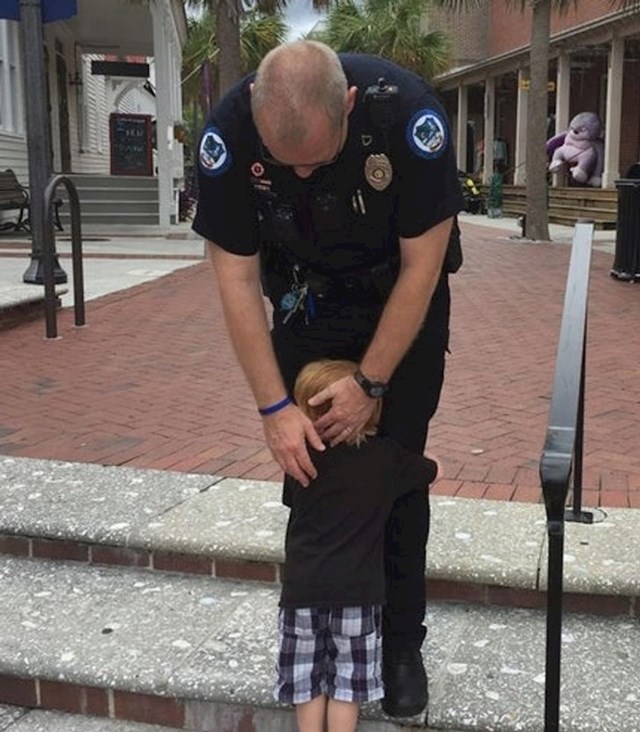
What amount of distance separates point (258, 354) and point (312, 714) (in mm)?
842

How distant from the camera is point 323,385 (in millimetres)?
2148

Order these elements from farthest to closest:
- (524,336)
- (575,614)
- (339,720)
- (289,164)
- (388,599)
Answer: (524,336), (575,614), (388,599), (339,720), (289,164)

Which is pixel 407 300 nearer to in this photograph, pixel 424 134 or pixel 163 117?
pixel 424 134

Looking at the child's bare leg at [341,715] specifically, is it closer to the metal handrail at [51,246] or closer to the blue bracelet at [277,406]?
the blue bracelet at [277,406]

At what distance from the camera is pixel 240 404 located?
16.0ft

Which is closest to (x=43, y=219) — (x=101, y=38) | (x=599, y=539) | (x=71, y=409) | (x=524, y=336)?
(x=71, y=409)

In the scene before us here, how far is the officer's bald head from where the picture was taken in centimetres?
186

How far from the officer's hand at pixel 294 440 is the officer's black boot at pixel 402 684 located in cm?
58

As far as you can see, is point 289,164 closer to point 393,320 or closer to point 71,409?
point 393,320

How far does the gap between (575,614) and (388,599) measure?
81 cm

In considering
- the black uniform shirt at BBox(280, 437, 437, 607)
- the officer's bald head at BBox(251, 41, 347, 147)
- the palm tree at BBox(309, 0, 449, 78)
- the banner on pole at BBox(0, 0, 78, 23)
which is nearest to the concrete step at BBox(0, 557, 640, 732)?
the black uniform shirt at BBox(280, 437, 437, 607)

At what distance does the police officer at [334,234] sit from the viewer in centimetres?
193

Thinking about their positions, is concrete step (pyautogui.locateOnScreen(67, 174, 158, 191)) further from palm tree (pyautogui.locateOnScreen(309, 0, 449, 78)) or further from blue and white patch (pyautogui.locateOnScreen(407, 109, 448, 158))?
palm tree (pyautogui.locateOnScreen(309, 0, 449, 78))

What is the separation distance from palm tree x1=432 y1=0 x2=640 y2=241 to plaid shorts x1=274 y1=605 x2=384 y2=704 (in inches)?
503
